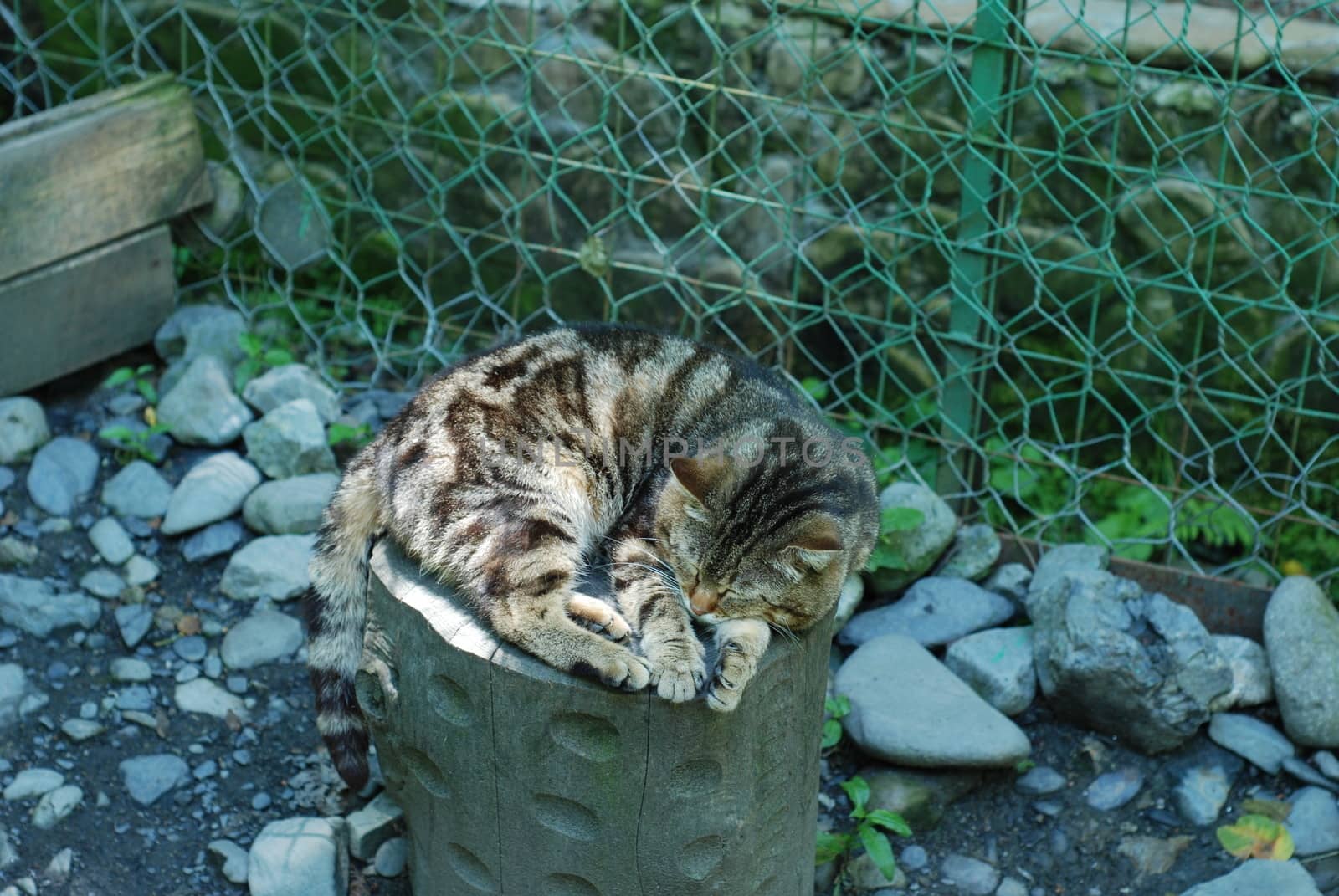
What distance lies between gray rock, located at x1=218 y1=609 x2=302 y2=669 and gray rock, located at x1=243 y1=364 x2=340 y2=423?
2.71 feet

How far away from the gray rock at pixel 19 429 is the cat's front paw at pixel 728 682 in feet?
8.90

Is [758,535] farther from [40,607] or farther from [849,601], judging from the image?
[40,607]

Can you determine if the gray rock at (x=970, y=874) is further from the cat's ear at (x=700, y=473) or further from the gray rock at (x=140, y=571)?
the gray rock at (x=140, y=571)

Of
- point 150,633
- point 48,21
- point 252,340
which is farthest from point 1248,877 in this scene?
point 48,21

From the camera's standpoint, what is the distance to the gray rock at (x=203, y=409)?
4.85 meters

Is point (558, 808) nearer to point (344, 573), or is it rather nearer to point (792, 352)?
point (344, 573)

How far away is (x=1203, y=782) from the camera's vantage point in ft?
13.2

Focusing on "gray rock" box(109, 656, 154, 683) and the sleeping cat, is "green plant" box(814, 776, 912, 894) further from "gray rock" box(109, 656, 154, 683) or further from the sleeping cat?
"gray rock" box(109, 656, 154, 683)

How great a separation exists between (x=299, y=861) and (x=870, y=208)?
2.51m

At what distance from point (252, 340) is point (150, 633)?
120 centimetres

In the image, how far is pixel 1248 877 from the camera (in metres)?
3.63

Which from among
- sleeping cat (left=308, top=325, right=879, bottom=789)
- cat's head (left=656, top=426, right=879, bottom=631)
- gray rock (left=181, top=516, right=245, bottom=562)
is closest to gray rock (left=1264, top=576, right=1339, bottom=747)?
sleeping cat (left=308, top=325, right=879, bottom=789)

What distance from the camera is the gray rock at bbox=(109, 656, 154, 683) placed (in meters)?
4.16

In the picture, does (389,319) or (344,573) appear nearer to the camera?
(344,573)
